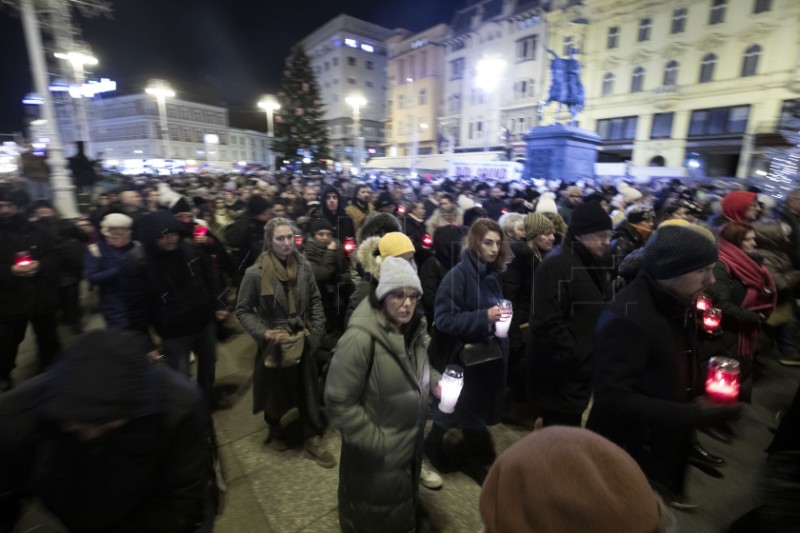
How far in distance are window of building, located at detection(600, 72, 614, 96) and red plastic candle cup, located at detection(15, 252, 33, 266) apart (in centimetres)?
4144

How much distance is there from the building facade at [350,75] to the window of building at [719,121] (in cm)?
4647

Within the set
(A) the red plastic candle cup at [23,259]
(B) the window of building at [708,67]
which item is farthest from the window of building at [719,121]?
(A) the red plastic candle cup at [23,259]

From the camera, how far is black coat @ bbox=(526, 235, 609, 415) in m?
2.82

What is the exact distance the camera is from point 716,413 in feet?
5.60

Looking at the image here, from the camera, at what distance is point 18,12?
10109mm

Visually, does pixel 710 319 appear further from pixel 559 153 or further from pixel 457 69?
pixel 457 69

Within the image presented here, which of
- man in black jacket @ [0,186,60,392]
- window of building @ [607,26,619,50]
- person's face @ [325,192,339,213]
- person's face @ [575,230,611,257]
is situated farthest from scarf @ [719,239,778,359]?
window of building @ [607,26,619,50]

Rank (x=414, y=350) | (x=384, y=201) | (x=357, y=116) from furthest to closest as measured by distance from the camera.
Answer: (x=357, y=116) < (x=384, y=201) < (x=414, y=350)

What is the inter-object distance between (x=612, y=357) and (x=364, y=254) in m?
1.97

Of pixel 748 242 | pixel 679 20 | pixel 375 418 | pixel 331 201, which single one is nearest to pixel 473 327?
pixel 375 418

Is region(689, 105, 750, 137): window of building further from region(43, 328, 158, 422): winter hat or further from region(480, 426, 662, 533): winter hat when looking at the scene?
region(43, 328, 158, 422): winter hat

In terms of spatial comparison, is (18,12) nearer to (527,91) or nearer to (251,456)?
(251,456)

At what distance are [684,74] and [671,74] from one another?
39.5 inches

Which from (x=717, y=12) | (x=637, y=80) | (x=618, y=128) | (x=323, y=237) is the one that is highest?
(x=717, y=12)
